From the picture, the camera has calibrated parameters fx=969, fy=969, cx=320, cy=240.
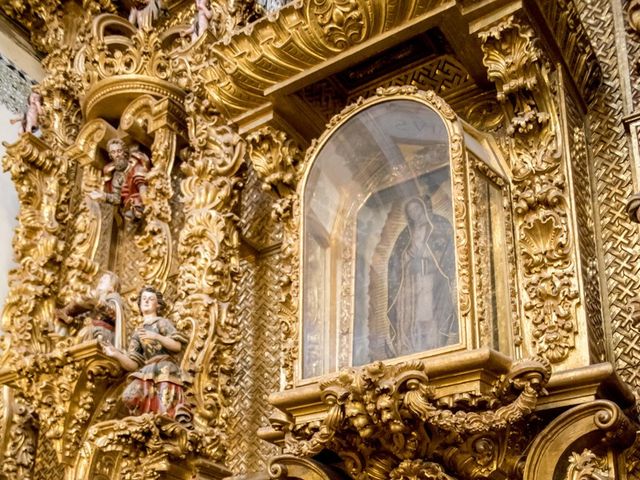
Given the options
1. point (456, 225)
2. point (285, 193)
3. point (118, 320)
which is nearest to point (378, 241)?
point (456, 225)

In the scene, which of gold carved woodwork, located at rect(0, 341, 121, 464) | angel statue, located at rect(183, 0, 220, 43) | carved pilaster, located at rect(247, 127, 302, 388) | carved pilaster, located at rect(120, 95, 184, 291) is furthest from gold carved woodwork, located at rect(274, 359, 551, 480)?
angel statue, located at rect(183, 0, 220, 43)

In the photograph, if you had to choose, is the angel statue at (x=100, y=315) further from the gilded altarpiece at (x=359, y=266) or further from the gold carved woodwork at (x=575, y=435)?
the gold carved woodwork at (x=575, y=435)

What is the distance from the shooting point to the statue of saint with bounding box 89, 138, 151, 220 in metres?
5.60

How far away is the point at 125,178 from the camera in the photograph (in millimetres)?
5707

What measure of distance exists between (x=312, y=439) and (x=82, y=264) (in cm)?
246

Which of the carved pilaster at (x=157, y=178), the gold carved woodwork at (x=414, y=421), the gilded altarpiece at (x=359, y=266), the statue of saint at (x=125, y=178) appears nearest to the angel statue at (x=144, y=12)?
the gilded altarpiece at (x=359, y=266)

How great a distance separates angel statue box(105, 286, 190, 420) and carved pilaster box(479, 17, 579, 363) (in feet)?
5.35

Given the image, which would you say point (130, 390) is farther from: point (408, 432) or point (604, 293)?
point (604, 293)

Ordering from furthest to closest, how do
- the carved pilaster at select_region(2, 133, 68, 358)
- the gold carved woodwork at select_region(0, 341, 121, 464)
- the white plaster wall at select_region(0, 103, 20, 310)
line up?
the white plaster wall at select_region(0, 103, 20, 310) < the carved pilaster at select_region(2, 133, 68, 358) < the gold carved woodwork at select_region(0, 341, 121, 464)

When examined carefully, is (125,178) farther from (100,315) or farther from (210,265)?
(210,265)

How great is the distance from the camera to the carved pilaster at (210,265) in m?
4.45

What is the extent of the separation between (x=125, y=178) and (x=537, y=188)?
2.74 meters

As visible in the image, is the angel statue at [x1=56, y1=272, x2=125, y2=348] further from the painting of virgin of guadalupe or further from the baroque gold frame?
the painting of virgin of guadalupe

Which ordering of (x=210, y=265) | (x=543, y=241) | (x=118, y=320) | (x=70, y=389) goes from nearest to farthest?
(x=543, y=241)
(x=210, y=265)
(x=70, y=389)
(x=118, y=320)
